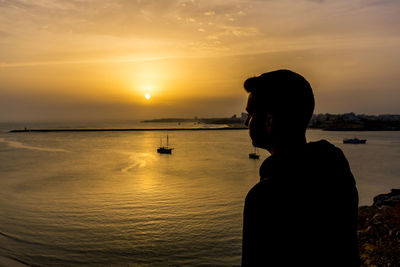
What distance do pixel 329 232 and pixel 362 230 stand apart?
41.1 feet

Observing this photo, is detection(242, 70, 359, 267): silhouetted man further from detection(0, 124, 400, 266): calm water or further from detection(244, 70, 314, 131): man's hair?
detection(0, 124, 400, 266): calm water

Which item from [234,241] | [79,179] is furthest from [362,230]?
[79,179]

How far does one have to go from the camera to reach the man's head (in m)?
1.58

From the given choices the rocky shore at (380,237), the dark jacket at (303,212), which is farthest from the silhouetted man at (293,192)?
the rocky shore at (380,237)

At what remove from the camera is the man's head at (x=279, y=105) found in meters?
1.58

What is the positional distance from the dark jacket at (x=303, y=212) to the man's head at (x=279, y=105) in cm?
14

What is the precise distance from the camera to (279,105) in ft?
5.19

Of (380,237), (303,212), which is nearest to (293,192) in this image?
(303,212)

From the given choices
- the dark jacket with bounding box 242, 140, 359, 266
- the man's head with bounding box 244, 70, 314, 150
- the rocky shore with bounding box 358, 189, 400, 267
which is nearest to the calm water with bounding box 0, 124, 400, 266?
the rocky shore with bounding box 358, 189, 400, 267

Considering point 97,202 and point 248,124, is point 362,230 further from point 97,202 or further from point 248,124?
point 97,202

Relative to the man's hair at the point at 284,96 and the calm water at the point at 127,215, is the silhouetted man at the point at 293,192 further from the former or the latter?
the calm water at the point at 127,215

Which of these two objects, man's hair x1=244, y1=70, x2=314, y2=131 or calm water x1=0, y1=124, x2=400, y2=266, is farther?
calm water x1=0, y1=124, x2=400, y2=266

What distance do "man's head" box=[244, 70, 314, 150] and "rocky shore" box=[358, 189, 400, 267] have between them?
9.37 metres

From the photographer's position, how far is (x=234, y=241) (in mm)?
14750
